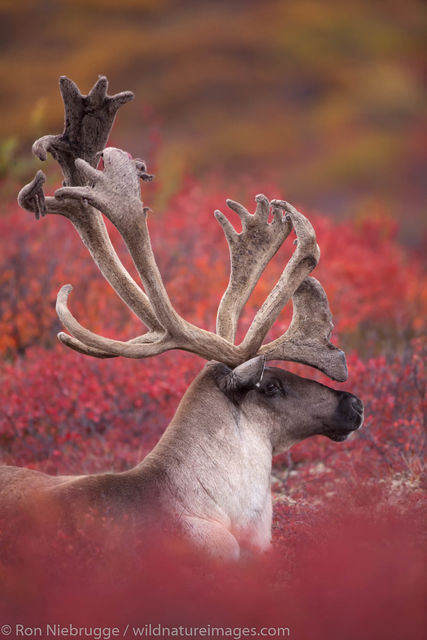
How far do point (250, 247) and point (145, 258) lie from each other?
0.94 metres

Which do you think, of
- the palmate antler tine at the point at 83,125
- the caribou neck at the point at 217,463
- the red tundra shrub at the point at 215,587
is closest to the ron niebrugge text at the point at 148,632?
the red tundra shrub at the point at 215,587

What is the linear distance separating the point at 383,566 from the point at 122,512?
1256 millimetres

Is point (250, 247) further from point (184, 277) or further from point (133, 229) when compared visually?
point (184, 277)

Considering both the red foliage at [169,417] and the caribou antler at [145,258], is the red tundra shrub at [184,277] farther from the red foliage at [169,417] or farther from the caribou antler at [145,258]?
the caribou antler at [145,258]

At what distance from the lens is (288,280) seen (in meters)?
4.42

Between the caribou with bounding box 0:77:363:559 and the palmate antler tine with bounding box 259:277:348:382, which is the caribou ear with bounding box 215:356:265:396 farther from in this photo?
the palmate antler tine with bounding box 259:277:348:382

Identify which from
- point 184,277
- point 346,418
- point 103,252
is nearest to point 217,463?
point 346,418

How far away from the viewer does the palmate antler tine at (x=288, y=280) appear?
4336 millimetres

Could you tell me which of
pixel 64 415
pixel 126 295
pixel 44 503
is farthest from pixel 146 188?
pixel 44 503

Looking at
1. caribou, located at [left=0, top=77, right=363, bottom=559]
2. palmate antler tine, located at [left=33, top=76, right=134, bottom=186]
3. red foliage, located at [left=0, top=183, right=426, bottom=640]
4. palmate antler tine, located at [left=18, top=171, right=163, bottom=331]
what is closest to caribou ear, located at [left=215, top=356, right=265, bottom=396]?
caribou, located at [left=0, top=77, right=363, bottom=559]

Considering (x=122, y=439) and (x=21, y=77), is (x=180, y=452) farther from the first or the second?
(x=21, y=77)

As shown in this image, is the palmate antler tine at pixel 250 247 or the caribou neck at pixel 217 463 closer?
the caribou neck at pixel 217 463

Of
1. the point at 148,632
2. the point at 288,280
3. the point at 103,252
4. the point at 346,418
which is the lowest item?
the point at 148,632

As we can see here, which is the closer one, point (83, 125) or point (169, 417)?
point (83, 125)
